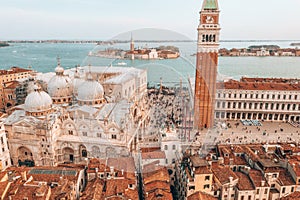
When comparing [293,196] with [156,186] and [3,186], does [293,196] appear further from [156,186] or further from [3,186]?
[3,186]

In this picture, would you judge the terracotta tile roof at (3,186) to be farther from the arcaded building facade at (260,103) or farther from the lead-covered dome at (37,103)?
the arcaded building facade at (260,103)

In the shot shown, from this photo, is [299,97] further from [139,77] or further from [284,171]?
[139,77]

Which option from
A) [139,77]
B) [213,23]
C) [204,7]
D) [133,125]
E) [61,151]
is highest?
[204,7]

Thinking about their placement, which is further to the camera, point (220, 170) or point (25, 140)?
point (25, 140)

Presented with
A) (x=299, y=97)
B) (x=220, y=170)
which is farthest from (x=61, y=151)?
(x=299, y=97)

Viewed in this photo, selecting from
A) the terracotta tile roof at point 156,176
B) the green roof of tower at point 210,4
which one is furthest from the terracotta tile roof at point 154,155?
the green roof of tower at point 210,4

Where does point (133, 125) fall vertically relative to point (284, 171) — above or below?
above

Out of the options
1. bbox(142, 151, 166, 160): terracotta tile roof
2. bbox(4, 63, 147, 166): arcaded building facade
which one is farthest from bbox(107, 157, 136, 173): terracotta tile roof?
bbox(4, 63, 147, 166): arcaded building facade
